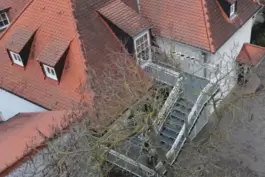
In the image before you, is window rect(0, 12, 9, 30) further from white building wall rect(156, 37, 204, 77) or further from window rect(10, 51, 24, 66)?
white building wall rect(156, 37, 204, 77)

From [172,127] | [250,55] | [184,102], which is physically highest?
[184,102]

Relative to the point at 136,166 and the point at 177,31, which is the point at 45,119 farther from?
the point at 177,31

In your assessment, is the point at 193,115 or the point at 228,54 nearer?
the point at 193,115

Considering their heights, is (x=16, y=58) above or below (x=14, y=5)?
below

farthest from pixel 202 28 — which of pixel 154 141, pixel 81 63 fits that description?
pixel 154 141

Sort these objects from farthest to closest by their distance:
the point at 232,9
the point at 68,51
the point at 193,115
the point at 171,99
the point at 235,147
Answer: the point at 235,147 → the point at 232,9 → the point at 193,115 → the point at 171,99 → the point at 68,51

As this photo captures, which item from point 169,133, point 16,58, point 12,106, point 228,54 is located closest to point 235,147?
point 169,133

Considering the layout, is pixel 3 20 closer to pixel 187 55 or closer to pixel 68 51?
pixel 68 51

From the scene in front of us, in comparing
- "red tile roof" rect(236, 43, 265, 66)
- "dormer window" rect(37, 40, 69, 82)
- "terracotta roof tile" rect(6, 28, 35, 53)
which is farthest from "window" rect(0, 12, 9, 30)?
"red tile roof" rect(236, 43, 265, 66)

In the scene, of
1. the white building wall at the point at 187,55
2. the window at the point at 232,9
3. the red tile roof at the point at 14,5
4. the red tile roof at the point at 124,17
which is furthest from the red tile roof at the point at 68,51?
the window at the point at 232,9
